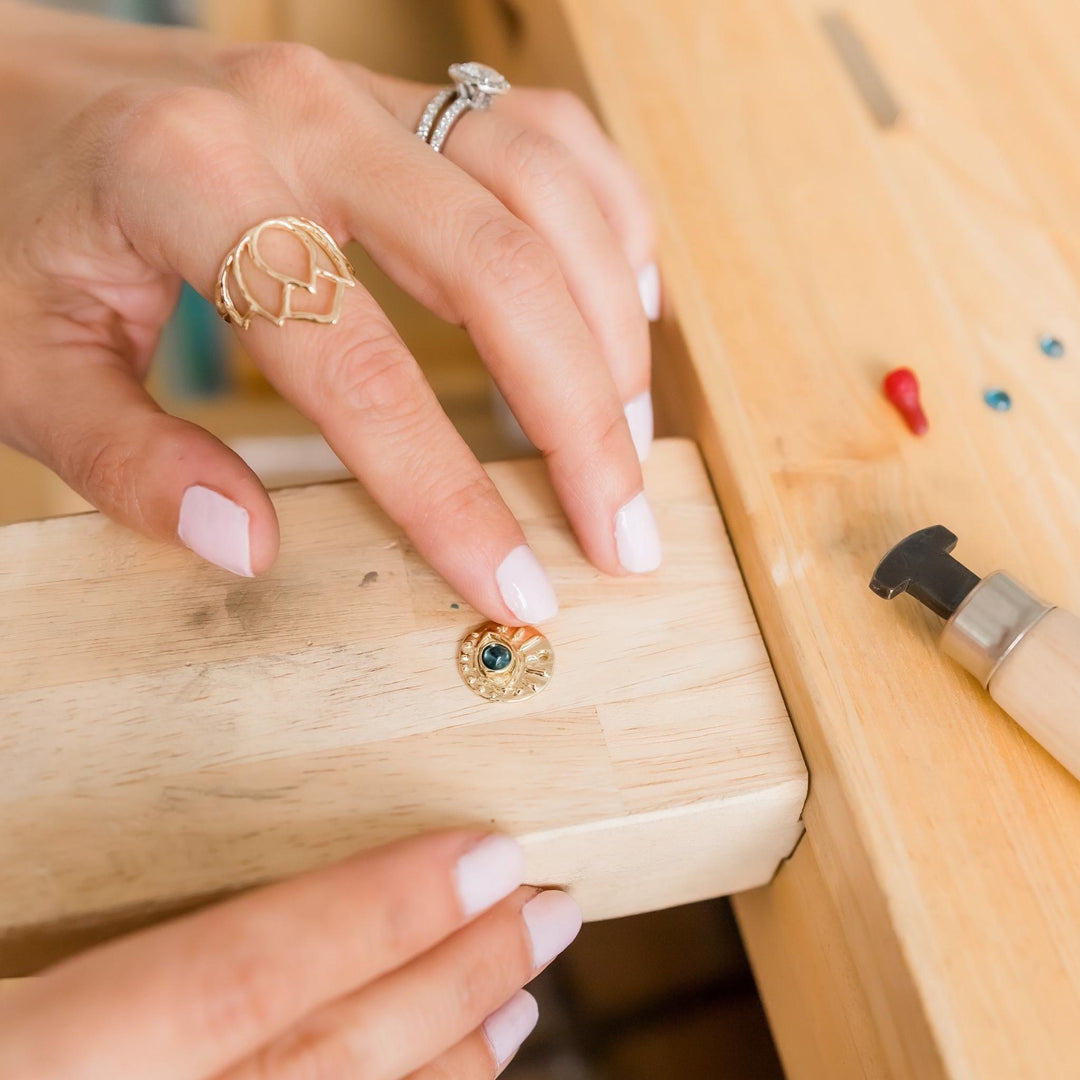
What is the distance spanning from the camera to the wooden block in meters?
0.42

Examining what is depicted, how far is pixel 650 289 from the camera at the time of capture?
68 cm

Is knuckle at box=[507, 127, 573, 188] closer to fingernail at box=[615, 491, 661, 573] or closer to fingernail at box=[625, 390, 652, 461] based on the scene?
fingernail at box=[625, 390, 652, 461]

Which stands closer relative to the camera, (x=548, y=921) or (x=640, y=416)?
(x=548, y=921)

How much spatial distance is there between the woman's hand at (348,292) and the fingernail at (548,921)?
6.0 inches

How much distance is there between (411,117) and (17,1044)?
0.68m

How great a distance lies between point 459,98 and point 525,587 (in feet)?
1.53

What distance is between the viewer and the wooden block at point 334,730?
421mm

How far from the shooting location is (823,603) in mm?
488

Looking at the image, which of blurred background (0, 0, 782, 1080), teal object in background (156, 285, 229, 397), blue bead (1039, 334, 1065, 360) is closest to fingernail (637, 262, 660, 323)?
blue bead (1039, 334, 1065, 360)

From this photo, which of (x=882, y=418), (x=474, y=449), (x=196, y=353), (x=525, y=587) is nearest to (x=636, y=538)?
(x=525, y=587)

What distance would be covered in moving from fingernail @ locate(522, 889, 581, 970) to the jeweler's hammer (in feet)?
0.78

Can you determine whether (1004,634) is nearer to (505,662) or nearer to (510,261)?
(505,662)

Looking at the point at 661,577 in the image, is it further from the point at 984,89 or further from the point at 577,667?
the point at 984,89

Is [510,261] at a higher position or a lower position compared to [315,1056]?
higher
